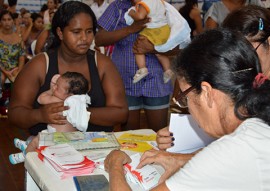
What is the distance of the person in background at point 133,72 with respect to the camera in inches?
133

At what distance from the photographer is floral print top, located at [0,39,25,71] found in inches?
259

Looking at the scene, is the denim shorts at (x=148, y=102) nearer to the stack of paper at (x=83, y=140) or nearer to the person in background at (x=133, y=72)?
the person in background at (x=133, y=72)

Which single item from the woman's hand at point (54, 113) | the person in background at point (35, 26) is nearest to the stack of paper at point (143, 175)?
the woman's hand at point (54, 113)

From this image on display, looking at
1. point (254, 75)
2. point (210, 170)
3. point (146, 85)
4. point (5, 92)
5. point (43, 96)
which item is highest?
point (254, 75)

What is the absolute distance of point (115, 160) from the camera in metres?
1.82

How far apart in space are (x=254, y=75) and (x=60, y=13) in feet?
5.32

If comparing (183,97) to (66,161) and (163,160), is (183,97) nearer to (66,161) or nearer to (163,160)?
(163,160)

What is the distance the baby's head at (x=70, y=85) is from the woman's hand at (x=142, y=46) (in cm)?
81

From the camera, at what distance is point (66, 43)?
2.72 meters

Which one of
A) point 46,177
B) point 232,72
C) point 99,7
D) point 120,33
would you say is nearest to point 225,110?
point 232,72

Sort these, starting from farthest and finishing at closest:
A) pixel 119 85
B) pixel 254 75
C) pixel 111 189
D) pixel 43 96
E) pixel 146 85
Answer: pixel 146 85, pixel 119 85, pixel 43 96, pixel 111 189, pixel 254 75

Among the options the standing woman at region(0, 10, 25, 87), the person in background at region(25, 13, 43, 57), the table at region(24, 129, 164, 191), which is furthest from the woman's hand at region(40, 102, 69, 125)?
the person in background at region(25, 13, 43, 57)

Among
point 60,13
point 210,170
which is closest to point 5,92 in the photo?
point 60,13

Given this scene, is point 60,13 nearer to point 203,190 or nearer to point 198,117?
point 198,117
